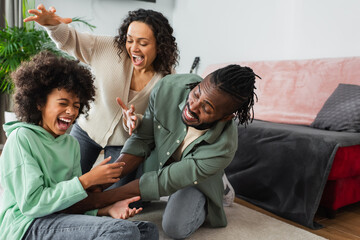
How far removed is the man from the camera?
1.17 m

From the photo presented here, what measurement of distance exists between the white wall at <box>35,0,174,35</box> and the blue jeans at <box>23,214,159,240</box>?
2.82m

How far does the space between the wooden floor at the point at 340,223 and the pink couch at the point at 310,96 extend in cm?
7

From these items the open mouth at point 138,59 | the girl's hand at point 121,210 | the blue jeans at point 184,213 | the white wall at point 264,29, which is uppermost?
the white wall at point 264,29

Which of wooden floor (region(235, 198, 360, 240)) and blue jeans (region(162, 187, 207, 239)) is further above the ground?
blue jeans (region(162, 187, 207, 239))

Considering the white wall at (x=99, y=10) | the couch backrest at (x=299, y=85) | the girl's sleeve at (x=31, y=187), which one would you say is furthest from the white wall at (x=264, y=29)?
the girl's sleeve at (x=31, y=187)

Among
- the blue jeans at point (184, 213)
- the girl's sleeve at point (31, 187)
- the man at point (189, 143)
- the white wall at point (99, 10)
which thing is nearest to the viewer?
the girl's sleeve at point (31, 187)

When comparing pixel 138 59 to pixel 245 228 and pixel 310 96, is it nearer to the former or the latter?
pixel 245 228

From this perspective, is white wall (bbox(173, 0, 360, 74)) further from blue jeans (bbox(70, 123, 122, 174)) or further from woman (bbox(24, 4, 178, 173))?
blue jeans (bbox(70, 123, 122, 174))

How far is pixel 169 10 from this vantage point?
4164 millimetres

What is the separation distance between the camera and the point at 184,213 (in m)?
1.44

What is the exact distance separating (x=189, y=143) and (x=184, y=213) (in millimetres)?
311

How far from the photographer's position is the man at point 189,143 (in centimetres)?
117

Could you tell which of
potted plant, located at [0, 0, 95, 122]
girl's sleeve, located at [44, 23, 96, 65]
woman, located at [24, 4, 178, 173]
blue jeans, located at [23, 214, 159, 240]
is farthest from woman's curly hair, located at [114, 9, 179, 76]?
potted plant, located at [0, 0, 95, 122]

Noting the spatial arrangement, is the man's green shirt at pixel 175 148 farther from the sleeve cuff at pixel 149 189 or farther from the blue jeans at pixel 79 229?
the blue jeans at pixel 79 229
